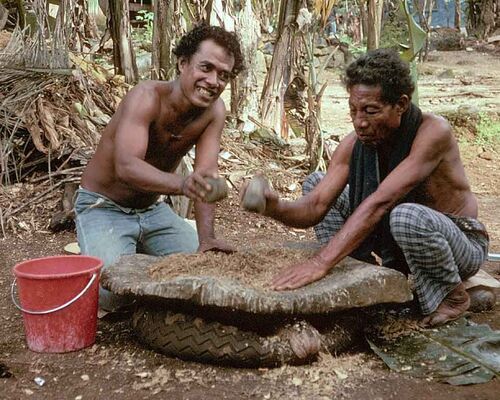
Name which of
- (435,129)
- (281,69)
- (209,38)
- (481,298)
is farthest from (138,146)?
(281,69)

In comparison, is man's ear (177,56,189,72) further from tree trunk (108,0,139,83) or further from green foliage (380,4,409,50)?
green foliage (380,4,409,50)

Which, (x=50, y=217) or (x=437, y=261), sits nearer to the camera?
(x=437, y=261)

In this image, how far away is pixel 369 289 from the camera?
2428 mm

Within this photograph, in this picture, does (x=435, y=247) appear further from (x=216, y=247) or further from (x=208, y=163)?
(x=208, y=163)

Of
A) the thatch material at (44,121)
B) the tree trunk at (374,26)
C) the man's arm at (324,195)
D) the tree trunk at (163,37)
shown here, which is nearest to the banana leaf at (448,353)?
the man's arm at (324,195)

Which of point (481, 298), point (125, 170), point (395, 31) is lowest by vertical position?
point (481, 298)

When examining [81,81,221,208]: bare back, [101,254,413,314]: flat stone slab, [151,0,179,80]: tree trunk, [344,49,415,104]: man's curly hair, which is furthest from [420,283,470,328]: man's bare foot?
[151,0,179,80]: tree trunk

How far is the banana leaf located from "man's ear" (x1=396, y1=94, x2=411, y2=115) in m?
0.91

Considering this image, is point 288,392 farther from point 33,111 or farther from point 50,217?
point 33,111

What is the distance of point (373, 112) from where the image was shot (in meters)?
2.71

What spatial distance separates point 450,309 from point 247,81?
3.63 metres

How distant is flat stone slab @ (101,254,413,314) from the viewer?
2.26 meters

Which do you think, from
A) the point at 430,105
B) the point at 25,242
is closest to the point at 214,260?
the point at 25,242

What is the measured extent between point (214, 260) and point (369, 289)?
0.63 metres
